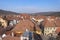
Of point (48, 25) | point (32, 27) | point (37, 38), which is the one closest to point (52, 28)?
point (48, 25)

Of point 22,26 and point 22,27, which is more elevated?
point 22,26

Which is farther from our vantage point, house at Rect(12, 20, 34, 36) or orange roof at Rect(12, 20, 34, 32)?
orange roof at Rect(12, 20, 34, 32)

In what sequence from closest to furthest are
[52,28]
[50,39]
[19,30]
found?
[50,39], [19,30], [52,28]

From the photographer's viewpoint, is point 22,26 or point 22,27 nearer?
point 22,27

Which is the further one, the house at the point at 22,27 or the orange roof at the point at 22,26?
the orange roof at the point at 22,26

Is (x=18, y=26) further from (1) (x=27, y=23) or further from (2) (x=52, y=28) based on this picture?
(2) (x=52, y=28)

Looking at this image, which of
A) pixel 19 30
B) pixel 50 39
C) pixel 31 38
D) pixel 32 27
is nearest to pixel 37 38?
pixel 31 38

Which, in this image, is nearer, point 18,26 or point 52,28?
point 18,26

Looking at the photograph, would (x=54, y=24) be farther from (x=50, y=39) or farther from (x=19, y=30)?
(x=50, y=39)

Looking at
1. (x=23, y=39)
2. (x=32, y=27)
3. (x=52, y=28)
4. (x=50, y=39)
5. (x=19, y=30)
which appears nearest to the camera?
(x=23, y=39)
